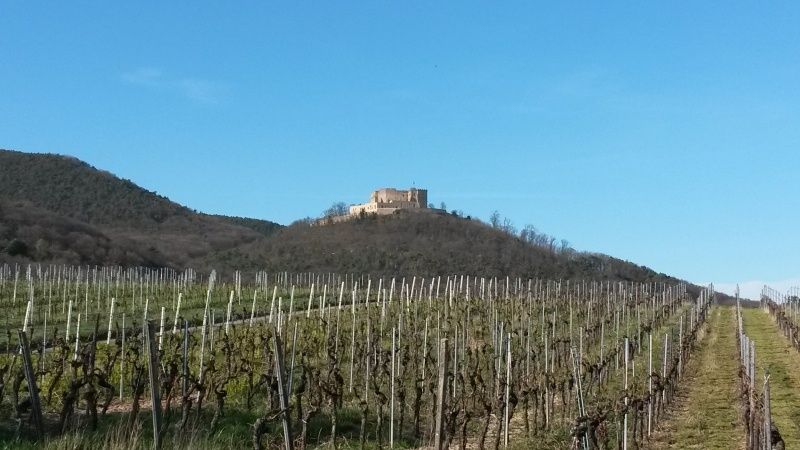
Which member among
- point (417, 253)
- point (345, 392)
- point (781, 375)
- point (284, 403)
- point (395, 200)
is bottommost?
point (345, 392)

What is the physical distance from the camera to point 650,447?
31.4 ft

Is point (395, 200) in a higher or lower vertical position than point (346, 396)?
higher

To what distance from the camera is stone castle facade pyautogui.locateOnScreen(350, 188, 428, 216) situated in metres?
87.8

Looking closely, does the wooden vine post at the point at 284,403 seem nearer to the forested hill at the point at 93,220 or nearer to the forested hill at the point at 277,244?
the forested hill at the point at 277,244

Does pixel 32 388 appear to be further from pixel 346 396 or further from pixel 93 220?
pixel 93 220

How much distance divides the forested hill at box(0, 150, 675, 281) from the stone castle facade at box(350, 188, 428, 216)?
9599 mm

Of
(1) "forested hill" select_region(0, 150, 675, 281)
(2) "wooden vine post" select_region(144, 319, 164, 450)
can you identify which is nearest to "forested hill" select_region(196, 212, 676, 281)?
(1) "forested hill" select_region(0, 150, 675, 281)

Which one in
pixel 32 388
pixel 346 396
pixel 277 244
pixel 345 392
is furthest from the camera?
pixel 277 244

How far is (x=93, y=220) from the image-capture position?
84.0 meters

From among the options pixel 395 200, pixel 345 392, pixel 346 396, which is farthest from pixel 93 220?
pixel 346 396

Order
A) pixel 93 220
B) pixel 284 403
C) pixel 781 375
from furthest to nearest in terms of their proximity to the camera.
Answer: pixel 93 220, pixel 781 375, pixel 284 403

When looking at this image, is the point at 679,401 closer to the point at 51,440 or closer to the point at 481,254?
the point at 51,440

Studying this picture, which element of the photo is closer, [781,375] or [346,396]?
[346,396]

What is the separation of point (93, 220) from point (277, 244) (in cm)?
2673
